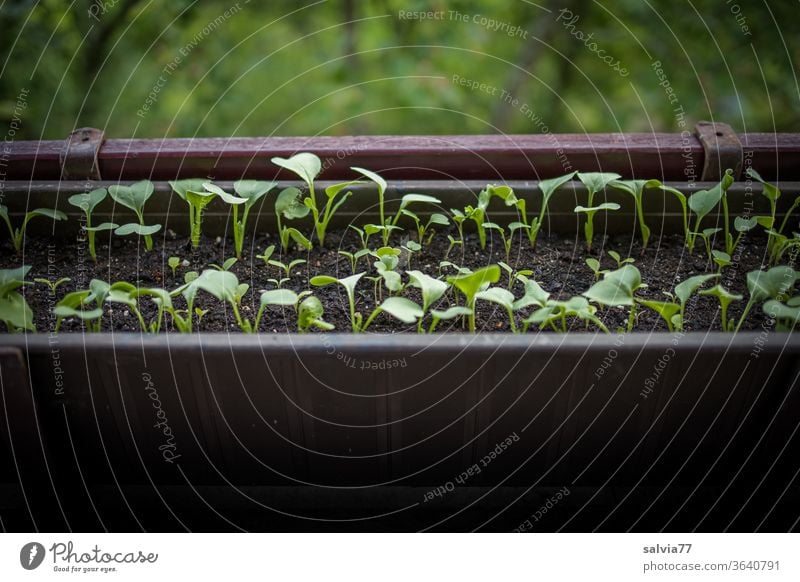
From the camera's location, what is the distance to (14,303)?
67cm

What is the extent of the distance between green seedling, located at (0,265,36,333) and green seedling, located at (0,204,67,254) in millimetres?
159

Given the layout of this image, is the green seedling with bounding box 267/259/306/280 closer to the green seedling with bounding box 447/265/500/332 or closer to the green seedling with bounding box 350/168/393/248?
the green seedling with bounding box 350/168/393/248

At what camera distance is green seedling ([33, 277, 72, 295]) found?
2.59ft

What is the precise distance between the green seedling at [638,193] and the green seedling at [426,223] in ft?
0.66

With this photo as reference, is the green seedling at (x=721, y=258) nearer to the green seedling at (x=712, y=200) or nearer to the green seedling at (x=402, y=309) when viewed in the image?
the green seedling at (x=712, y=200)

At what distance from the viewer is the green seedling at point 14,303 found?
0.65 m

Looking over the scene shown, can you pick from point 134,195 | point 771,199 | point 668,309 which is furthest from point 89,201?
point 771,199

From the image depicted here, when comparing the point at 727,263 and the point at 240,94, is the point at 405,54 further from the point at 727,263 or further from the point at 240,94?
the point at 727,263

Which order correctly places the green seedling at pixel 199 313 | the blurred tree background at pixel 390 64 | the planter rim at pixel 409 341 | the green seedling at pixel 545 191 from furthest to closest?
the blurred tree background at pixel 390 64 → the green seedling at pixel 545 191 → the green seedling at pixel 199 313 → the planter rim at pixel 409 341

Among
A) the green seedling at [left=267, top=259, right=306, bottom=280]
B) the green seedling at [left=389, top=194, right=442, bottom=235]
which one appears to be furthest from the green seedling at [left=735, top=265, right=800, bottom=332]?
the green seedling at [left=267, top=259, right=306, bottom=280]

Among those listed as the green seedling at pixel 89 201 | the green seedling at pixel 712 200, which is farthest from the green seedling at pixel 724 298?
the green seedling at pixel 89 201

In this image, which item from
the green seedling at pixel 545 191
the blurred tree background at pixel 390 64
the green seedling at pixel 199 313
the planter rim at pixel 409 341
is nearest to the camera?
the planter rim at pixel 409 341

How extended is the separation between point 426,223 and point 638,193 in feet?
0.85

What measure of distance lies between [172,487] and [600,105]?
1521 mm
